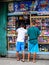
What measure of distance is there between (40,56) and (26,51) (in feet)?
2.15

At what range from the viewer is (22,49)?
1359 cm

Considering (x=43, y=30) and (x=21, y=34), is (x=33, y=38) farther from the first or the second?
(x=43, y=30)

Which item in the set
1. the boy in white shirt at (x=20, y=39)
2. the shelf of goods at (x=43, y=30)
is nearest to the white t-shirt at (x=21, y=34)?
the boy in white shirt at (x=20, y=39)

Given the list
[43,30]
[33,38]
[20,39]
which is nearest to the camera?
[33,38]

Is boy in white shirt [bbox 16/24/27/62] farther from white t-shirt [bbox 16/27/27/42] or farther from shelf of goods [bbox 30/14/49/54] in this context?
shelf of goods [bbox 30/14/49/54]

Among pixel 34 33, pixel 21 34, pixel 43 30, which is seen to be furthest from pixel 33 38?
pixel 43 30

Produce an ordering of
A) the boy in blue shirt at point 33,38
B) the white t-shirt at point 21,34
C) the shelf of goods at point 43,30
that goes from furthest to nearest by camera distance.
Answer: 1. the shelf of goods at point 43,30
2. the white t-shirt at point 21,34
3. the boy in blue shirt at point 33,38

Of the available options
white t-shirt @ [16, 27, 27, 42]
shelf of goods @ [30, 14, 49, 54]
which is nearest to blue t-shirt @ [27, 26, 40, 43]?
white t-shirt @ [16, 27, 27, 42]

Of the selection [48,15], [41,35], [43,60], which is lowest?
[43,60]

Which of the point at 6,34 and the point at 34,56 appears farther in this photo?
the point at 6,34

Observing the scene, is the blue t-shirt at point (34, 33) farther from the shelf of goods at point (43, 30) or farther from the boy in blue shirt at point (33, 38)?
the shelf of goods at point (43, 30)

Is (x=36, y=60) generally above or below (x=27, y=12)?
below

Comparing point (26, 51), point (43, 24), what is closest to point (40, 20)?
point (43, 24)

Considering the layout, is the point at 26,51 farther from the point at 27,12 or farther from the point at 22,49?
the point at 27,12
